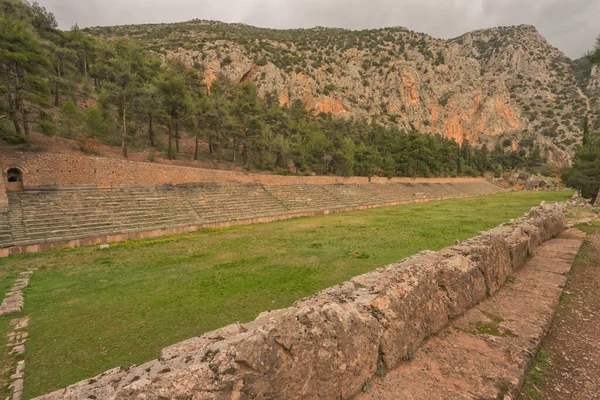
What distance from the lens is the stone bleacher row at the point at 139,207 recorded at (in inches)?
637

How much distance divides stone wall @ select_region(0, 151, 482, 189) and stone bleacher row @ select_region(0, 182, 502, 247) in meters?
0.86

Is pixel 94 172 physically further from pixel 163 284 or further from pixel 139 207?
pixel 163 284

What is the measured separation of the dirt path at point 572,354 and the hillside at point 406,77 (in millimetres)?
88190

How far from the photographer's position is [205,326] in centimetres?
649

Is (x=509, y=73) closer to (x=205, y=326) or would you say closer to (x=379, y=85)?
(x=379, y=85)

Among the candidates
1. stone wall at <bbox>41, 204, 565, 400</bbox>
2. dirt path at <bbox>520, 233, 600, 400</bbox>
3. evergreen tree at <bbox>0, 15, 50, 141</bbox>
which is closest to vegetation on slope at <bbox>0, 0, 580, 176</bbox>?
evergreen tree at <bbox>0, 15, 50, 141</bbox>

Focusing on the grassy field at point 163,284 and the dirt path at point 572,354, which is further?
the grassy field at point 163,284

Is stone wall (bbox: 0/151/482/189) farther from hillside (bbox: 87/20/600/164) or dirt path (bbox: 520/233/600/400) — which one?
hillside (bbox: 87/20/600/164)

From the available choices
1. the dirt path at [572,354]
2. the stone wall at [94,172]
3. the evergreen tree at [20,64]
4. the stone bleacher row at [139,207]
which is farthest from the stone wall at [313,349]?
the evergreen tree at [20,64]

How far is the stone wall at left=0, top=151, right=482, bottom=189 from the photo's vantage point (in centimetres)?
1895

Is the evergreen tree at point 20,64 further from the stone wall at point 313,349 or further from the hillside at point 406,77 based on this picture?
the hillside at point 406,77

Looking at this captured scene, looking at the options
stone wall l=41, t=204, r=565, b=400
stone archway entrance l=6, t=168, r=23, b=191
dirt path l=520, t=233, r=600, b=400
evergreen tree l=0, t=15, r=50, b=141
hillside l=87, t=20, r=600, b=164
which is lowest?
stone archway entrance l=6, t=168, r=23, b=191

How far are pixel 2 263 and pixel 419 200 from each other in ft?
149

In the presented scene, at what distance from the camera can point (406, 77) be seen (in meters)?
113
